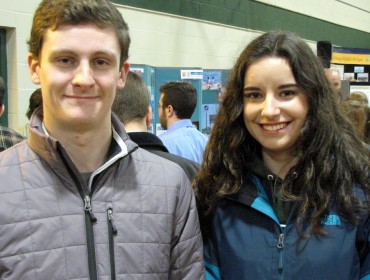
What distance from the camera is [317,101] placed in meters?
1.57

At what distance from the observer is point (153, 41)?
5.69 m

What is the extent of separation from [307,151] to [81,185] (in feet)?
2.45

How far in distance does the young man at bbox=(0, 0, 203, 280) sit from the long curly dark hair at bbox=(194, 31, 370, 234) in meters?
0.33

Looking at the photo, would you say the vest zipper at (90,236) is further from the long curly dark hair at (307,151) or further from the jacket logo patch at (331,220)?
the jacket logo patch at (331,220)

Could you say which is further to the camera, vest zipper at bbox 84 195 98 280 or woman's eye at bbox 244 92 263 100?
woman's eye at bbox 244 92 263 100

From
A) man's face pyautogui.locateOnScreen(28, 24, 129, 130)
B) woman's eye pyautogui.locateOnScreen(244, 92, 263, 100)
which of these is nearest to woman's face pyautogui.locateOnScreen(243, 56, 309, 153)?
woman's eye pyautogui.locateOnScreen(244, 92, 263, 100)

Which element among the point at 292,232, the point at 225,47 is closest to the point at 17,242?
the point at 292,232

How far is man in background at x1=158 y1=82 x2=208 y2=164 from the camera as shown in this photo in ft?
11.8

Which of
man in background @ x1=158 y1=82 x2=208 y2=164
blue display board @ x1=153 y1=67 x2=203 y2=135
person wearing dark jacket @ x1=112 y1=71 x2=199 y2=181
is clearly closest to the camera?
person wearing dark jacket @ x1=112 y1=71 x2=199 y2=181

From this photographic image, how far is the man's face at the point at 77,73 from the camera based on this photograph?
1.27m

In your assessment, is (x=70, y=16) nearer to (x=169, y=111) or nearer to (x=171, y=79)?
Result: (x=169, y=111)

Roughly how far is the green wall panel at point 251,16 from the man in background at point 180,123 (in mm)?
1651

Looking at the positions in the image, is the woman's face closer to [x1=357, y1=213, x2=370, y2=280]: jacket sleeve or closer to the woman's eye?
the woman's eye

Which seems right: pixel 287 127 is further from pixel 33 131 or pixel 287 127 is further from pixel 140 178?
pixel 33 131
